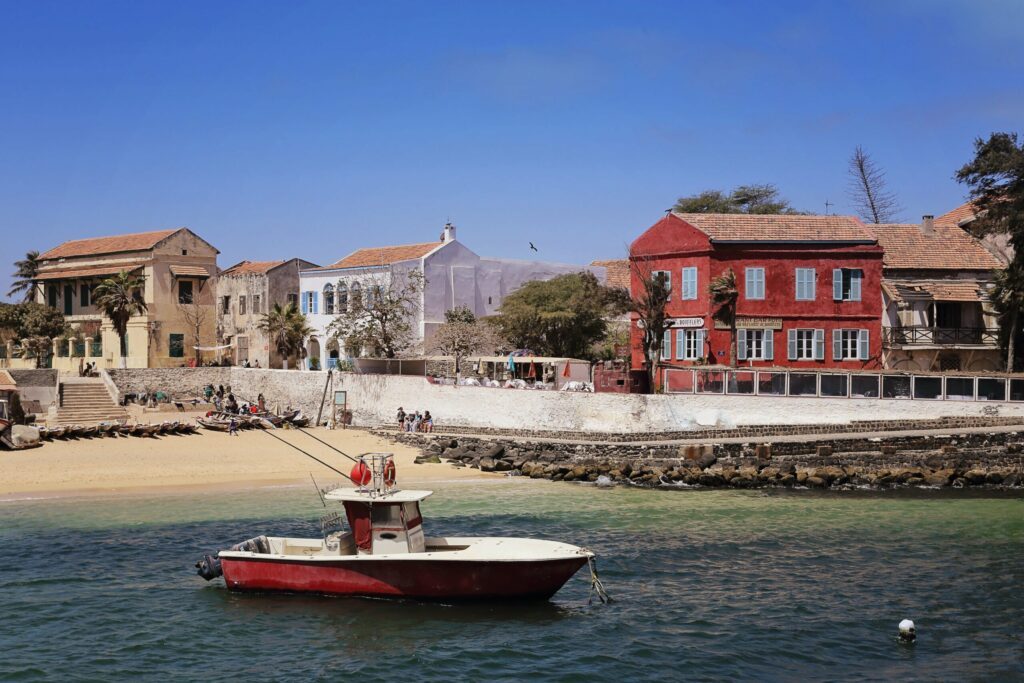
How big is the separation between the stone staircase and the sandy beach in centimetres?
703

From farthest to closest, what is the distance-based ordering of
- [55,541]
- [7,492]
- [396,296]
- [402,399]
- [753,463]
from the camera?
[396,296], [402,399], [753,463], [7,492], [55,541]

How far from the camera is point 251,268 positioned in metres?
69.7

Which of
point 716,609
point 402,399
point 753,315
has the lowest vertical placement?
point 716,609

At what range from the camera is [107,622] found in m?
21.0

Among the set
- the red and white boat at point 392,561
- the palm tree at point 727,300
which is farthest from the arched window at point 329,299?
the red and white boat at point 392,561

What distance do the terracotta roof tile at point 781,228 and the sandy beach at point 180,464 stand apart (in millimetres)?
17718

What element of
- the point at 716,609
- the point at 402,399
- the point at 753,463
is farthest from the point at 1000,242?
the point at 716,609

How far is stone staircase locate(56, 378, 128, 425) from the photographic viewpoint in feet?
170

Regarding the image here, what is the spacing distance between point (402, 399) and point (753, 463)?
18.8 meters

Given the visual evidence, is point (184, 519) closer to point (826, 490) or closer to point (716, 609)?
point (716, 609)

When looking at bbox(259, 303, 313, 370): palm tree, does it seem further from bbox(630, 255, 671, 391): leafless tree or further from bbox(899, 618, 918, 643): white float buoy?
bbox(899, 618, 918, 643): white float buoy

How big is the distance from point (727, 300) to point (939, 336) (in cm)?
1044

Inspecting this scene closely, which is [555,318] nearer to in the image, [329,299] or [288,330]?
[329,299]

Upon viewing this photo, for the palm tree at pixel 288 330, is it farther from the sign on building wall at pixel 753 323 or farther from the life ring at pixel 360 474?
the life ring at pixel 360 474
